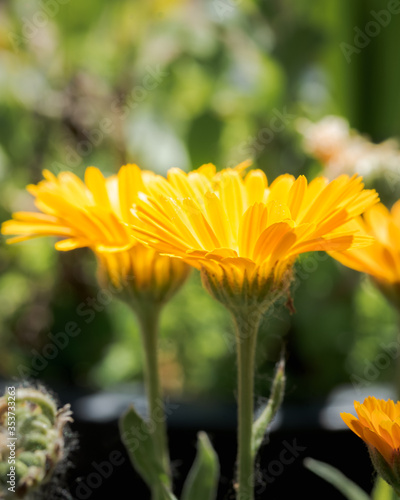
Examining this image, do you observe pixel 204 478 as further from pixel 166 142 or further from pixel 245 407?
pixel 166 142

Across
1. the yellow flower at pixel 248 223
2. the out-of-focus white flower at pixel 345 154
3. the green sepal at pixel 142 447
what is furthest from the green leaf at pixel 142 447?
the out-of-focus white flower at pixel 345 154

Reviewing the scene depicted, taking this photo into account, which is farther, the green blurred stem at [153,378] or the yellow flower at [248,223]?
the green blurred stem at [153,378]

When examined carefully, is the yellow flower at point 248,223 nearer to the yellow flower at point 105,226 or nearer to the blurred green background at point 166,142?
the yellow flower at point 105,226

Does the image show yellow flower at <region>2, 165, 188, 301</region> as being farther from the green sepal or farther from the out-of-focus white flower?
the out-of-focus white flower

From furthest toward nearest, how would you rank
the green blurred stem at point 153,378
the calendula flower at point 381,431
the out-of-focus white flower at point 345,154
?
1. the out-of-focus white flower at point 345,154
2. the green blurred stem at point 153,378
3. the calendula flower at point 381,431

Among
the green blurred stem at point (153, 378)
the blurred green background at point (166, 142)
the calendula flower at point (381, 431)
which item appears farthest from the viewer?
the blurred green background at point (166, 142)

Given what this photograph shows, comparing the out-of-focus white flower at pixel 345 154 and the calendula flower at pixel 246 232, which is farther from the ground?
the out-of-focus white flower at pixel 345 154

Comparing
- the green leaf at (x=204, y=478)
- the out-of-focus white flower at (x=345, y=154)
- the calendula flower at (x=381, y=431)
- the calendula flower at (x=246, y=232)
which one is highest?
the out-of-focus white flower at (x=345, y=154)
